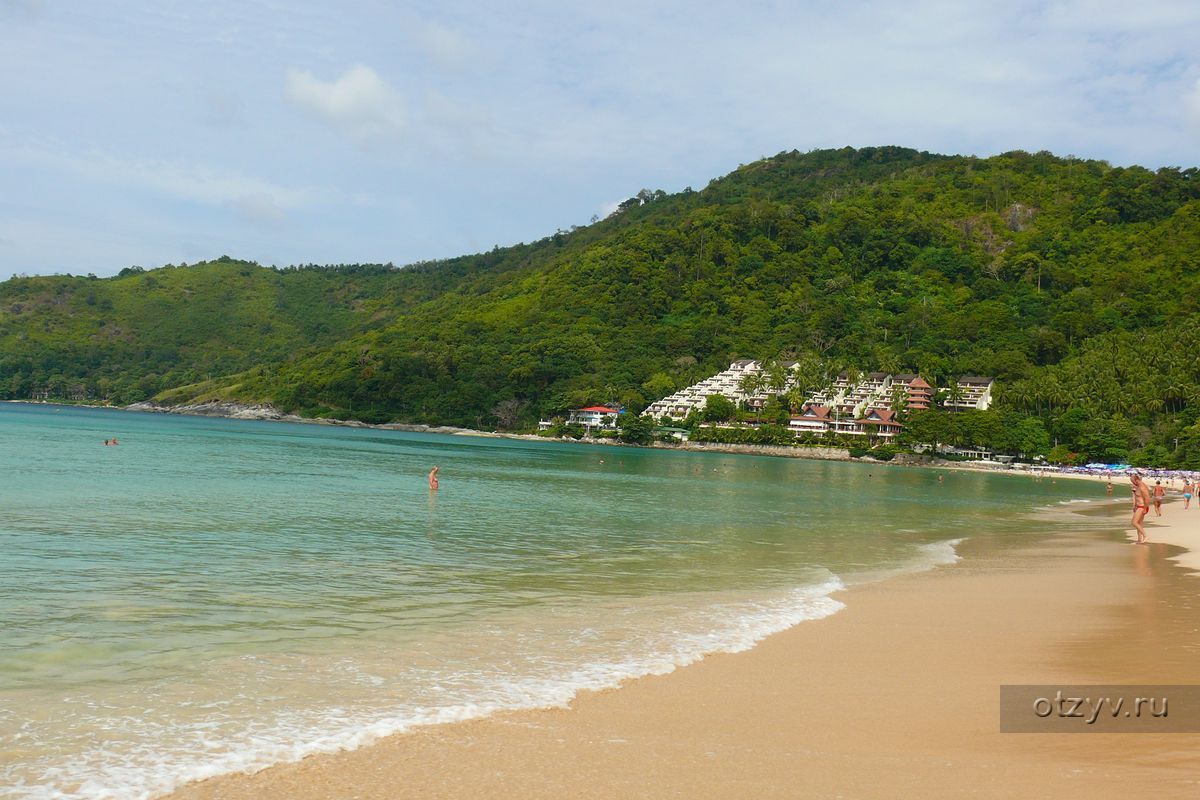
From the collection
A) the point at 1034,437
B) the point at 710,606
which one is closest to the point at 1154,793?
the point at 710,606

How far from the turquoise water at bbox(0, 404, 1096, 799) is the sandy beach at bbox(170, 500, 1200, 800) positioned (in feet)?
1.64

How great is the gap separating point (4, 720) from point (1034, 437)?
111181 millimetres

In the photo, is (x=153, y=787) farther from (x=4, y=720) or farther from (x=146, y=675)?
(x=146, y=675)

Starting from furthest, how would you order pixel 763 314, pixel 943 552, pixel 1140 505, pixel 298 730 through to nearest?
1. pixel 763 314
2. pixel 1140 505
3. pixel 943 552
4. pixel 298 730

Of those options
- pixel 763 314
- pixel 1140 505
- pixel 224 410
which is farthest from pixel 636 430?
pixel 1140 505

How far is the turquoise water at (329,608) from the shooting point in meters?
5.94

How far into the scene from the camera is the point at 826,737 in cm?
598

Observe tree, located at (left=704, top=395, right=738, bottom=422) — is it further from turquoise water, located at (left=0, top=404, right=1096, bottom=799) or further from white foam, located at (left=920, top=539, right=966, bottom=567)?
white foam, located at (left=920, top=539, right=966, bottom=567)

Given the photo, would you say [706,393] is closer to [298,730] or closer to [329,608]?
[329,608]

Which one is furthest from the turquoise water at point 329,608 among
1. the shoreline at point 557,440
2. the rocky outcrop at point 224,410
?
the rocky outcrop at point 224,410

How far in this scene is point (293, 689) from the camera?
22.8ft

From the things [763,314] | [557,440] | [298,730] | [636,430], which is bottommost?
[557,440]

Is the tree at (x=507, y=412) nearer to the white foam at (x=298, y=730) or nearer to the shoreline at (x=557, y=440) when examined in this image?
the shoreline at (x=557, y=440)

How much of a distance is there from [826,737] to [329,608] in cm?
671
